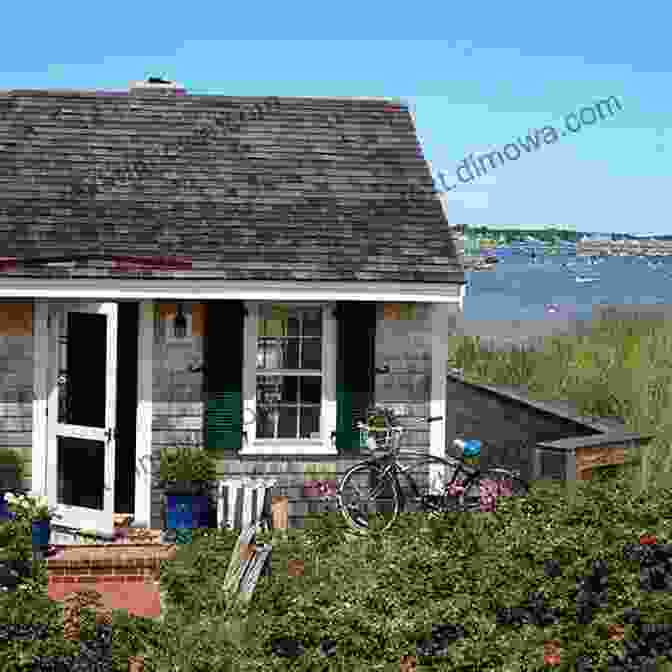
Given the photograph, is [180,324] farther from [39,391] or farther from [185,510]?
[185,510]

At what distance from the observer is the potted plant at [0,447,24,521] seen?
421 inches

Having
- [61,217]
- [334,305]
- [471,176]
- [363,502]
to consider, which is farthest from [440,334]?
[61,217]

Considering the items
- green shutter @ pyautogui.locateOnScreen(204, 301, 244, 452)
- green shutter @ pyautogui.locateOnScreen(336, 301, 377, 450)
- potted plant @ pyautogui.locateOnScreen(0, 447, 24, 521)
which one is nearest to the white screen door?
potted plant @ pyautogui.locateOnScreen(0, 447, 24, 521)

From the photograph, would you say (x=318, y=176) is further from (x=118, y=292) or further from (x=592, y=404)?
(x=592, y=404)

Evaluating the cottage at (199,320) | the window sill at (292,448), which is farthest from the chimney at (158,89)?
the window sill at (292,448)

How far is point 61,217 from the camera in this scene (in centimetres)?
1135

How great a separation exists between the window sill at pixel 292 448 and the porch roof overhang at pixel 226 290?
143 cm

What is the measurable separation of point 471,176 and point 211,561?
5963 mm

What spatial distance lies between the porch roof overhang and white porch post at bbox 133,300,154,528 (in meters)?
0.41

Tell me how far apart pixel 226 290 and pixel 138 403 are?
4.62 feet

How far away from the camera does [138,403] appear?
11023 mm

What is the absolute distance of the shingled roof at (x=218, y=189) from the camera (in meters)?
10.9

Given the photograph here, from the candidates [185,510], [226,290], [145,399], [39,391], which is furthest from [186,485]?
[226,290]

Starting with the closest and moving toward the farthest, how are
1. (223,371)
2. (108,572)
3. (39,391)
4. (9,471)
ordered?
(108,572)
(9,471)
(39,391)
(223,371)
